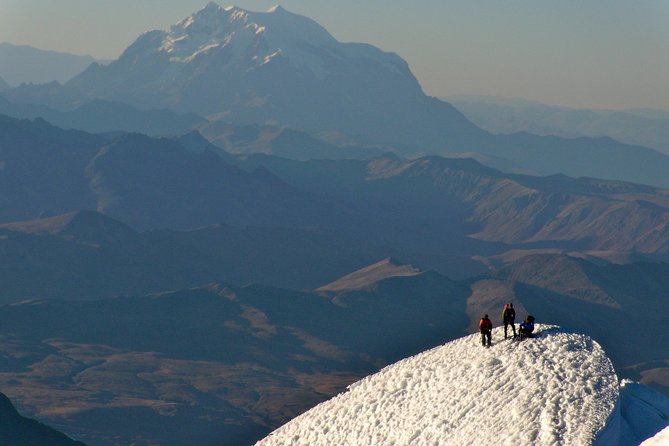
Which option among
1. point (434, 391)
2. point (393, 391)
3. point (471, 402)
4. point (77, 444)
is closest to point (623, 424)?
point (471, 402)

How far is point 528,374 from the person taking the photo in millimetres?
40281

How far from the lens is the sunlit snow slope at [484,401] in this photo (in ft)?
116

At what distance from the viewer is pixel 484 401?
130 feet

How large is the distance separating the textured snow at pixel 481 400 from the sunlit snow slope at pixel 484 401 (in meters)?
0.04

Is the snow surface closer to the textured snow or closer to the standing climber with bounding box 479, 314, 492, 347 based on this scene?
the textured snow

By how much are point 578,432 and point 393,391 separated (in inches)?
509

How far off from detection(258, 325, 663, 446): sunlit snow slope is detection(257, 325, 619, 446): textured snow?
42mm

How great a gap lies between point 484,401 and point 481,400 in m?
0.23

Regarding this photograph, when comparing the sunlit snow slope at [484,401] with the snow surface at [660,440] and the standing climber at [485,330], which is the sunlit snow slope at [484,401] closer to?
the standing climber at [485,330]

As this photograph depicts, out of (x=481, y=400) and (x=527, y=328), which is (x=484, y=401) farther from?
(x=527, y=328)

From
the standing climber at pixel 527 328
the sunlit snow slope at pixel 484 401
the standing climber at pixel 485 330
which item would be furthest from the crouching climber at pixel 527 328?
the standing climber at pixel 485 330

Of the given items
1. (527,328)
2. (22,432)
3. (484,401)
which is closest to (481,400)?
(484,401)

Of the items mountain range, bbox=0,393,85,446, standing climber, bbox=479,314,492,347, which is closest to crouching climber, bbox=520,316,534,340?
standing climber, bbox=479,314,492,347

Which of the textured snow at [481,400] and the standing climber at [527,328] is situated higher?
the standing climber at [527,328]
